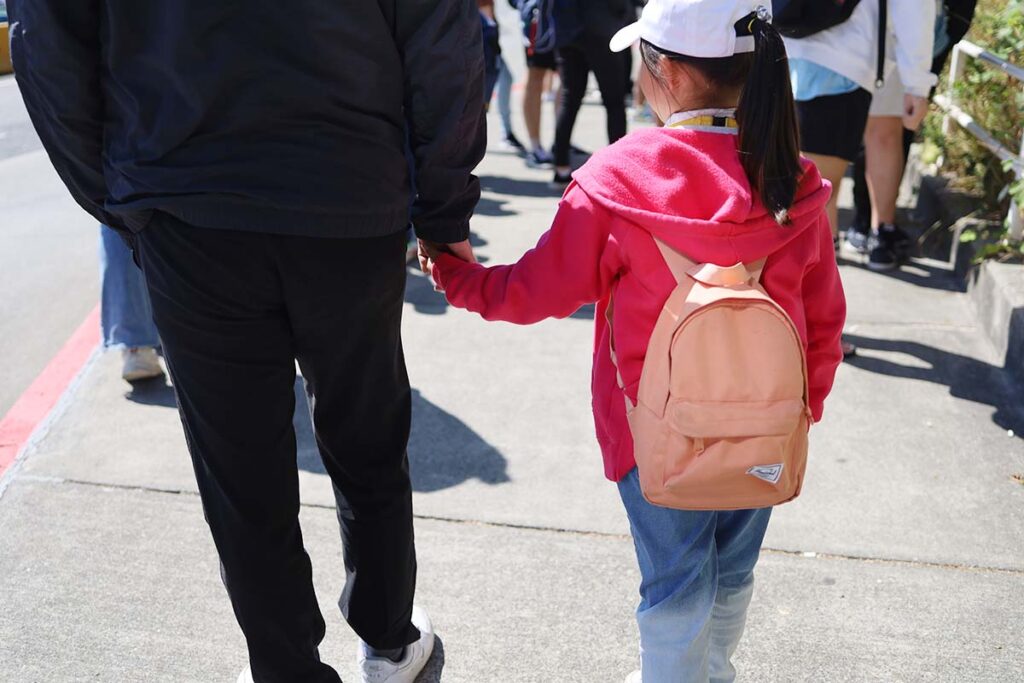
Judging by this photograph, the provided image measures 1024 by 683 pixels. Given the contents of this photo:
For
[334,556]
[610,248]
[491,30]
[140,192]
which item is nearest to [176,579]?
[334,556]

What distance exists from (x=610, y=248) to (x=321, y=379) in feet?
2.11

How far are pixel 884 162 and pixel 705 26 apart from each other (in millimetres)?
3849

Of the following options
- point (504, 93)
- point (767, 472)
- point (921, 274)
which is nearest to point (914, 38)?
point (921, 274)

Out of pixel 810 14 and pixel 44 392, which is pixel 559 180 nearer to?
pixel 810 14

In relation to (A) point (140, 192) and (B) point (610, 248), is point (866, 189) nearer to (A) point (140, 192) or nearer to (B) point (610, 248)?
(B) point (610, 248)

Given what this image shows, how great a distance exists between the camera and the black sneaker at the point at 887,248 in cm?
552

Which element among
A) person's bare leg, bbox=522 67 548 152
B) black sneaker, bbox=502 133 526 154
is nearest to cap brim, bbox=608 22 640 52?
person's bare leg, bbox=522 67 548 152

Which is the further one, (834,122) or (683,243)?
(834,122)

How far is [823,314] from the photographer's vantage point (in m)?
2.16

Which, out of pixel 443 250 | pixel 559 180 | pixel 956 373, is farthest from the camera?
pixel 559 180

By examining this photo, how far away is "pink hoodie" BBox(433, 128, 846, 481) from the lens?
6.43 ft

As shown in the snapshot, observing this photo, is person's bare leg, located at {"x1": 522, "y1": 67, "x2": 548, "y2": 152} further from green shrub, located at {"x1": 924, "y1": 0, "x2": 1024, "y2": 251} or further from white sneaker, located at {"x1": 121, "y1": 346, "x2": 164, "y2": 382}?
white sneaker, located at {"x1": 121, "y1": 346, "x2": 164, "y2": 382}

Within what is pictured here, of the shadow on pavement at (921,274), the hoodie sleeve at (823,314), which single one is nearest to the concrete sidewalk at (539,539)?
the shadow on pavement at (921,274)

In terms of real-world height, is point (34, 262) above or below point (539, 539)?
below
